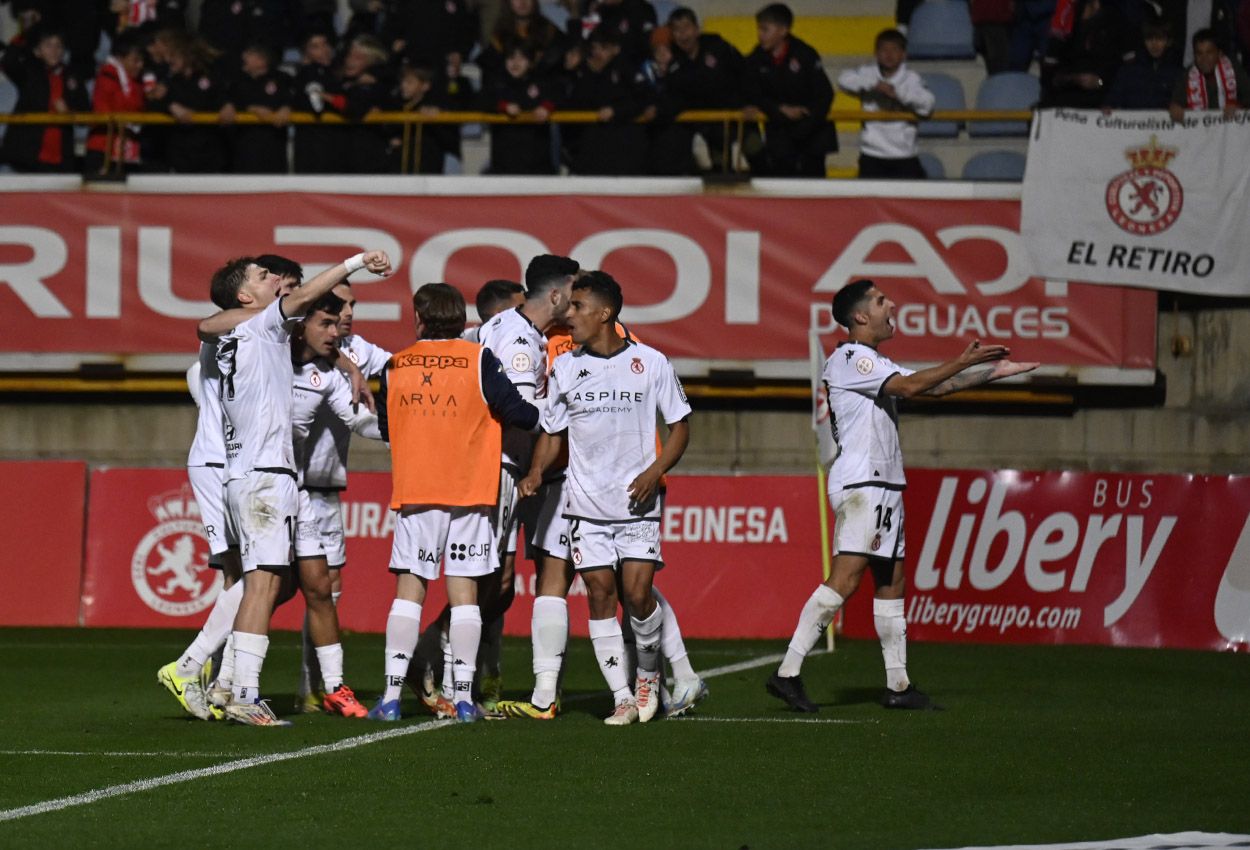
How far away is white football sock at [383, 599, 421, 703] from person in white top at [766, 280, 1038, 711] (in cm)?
186

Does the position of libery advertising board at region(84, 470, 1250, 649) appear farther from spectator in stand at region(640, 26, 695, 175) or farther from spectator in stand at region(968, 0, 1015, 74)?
spectator in stand at region(968, 0, 1015, 74)

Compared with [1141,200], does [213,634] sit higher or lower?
lower

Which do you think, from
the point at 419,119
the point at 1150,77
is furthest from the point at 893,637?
the point at 419,119

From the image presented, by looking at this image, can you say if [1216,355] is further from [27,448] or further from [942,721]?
[27,448]

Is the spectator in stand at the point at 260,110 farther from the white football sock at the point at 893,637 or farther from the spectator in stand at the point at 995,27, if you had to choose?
the white football sock at the point at 893,637

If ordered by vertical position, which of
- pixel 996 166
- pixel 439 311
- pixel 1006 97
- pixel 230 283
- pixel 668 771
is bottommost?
pixel 668 771

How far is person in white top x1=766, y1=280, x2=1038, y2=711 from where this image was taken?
31.8 ft

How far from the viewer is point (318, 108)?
1788 cm

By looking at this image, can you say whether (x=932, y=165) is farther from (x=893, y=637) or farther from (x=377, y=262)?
(x=377, y=262)

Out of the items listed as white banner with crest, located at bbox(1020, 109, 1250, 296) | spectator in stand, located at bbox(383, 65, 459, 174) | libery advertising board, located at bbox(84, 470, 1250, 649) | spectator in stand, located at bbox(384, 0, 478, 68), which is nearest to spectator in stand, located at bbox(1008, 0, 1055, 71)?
white banner with crest, located at bbox(1020, 109, 1250, 296)

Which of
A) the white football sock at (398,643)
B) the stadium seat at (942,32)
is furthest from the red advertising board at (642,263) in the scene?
the white football sock at (398,643)

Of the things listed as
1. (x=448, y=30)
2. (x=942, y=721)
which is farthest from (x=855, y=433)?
(x=448, y=30)

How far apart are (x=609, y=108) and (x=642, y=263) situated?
1.44m

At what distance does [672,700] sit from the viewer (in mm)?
9633
